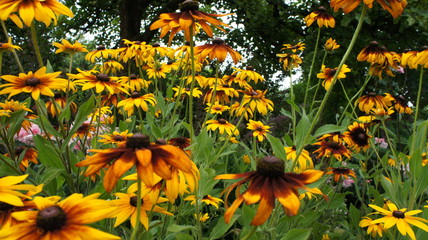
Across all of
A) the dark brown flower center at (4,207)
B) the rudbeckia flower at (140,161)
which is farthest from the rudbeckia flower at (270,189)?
the dark brown flower center at (4,207)

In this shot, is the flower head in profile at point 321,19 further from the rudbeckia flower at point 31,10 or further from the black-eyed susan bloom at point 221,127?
the rudbeckia flower at point 31,10

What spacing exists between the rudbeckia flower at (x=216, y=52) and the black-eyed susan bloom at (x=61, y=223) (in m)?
0.85

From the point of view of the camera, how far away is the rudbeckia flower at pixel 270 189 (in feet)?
2.36

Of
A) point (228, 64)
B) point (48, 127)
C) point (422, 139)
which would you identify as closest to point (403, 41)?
point (228, 64)

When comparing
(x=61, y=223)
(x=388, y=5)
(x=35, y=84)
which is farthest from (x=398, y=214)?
(x=35, y=84)

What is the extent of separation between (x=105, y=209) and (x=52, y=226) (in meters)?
0.09

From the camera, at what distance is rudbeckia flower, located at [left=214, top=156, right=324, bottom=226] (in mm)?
720

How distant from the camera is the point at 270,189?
79 cm

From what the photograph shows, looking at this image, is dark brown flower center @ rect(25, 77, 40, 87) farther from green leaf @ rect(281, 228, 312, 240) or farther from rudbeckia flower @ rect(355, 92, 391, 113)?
rudbeckia flower @ rect(355, 92, 391, 113)

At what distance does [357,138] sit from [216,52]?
41.9 inches

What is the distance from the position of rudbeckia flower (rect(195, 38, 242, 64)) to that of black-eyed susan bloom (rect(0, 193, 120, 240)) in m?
0.85

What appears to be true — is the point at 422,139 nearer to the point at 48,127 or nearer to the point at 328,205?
the point at 328,205

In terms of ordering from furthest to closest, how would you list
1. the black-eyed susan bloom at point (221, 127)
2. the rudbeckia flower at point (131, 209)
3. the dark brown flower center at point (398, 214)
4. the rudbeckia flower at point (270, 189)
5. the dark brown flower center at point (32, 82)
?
the black-eyed susan bloom at point (221, 127), the dark brown flower center at point (398, 214), the dark brown flower center at point (32, 82), the rudbeckia flower at point (131, 209), the rudbeckia flower at point (270, 189)

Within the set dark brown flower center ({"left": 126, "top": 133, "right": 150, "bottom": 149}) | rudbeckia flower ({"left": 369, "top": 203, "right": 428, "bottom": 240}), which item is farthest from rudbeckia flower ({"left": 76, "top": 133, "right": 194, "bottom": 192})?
rudbeckia flower ({"left": 369, "top": 203, "right": 428, "bottom": 240})
